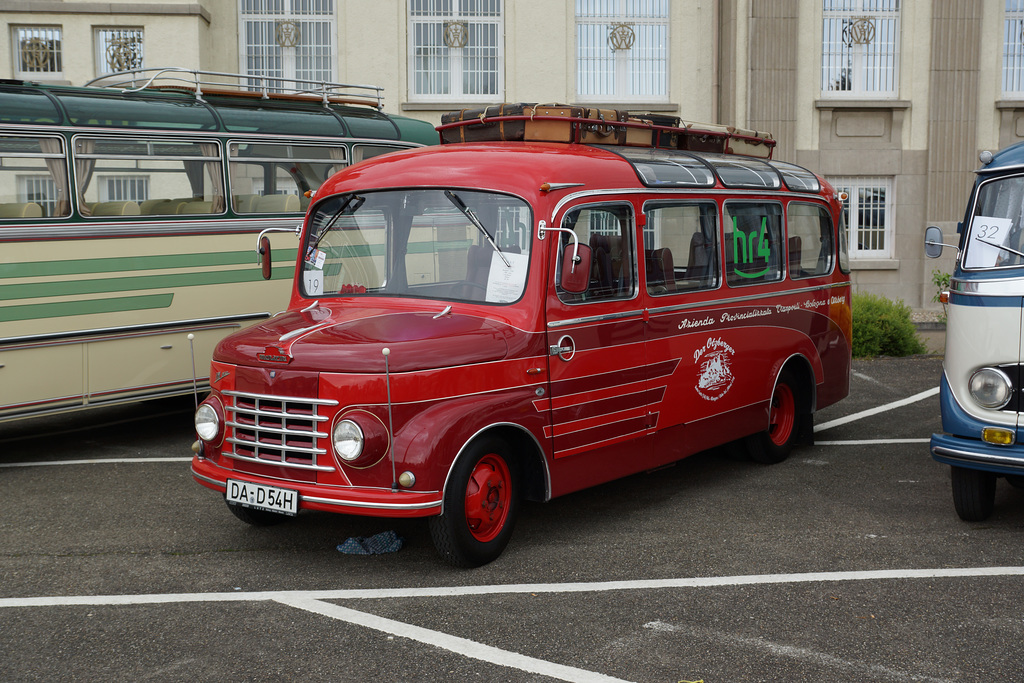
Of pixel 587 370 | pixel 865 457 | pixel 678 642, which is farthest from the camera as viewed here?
pixel 865 457

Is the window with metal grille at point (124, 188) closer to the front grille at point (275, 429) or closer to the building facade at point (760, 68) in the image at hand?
the front grille at point (275, 429)

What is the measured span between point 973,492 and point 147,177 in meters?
6.97

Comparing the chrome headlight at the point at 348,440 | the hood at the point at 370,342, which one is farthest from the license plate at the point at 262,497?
the hood at the point at 370,342

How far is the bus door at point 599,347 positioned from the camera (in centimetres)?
620

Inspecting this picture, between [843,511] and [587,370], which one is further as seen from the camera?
[843,511]

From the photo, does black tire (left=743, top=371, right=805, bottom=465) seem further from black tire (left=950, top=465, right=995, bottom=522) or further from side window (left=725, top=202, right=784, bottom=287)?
black tire (left=950, top=465, right=995, bottom=522)

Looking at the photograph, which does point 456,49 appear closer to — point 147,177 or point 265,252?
point 147,177

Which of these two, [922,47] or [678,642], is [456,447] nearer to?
[678,642]

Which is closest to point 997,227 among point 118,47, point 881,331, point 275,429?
point 275,429

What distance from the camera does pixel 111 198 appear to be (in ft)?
29.1

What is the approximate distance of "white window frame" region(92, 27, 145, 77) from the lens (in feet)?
58.1

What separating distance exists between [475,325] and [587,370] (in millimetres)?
854

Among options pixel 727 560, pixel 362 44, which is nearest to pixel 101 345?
pixel 727 560

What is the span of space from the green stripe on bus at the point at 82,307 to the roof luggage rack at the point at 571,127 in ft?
10.2
